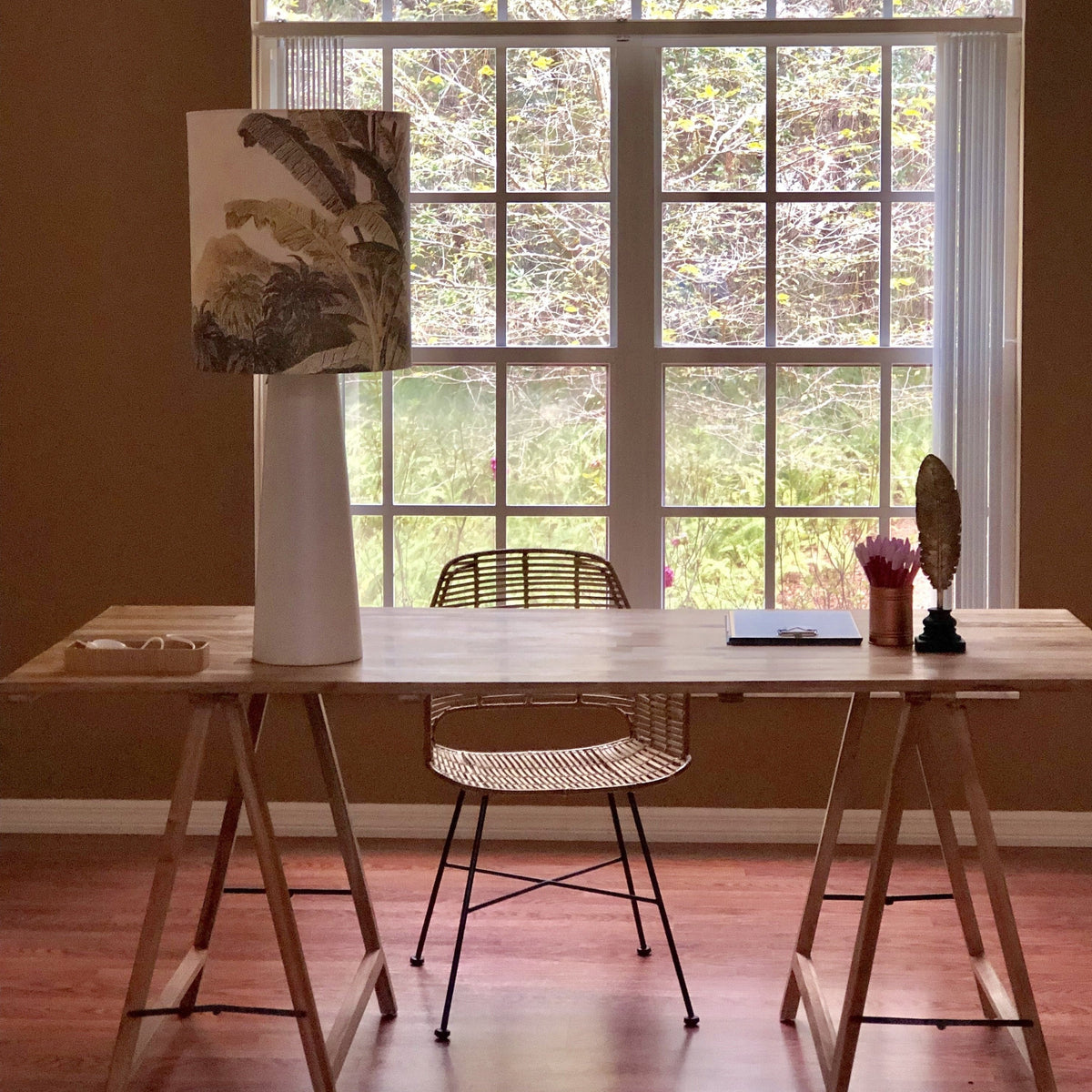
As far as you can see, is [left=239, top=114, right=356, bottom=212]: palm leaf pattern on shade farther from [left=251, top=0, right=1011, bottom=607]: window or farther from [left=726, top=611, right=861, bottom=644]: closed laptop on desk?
[left=251, top=0, right=1011, bottom=607]: window

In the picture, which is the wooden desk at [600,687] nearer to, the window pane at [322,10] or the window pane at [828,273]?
the window pane at [828,273]

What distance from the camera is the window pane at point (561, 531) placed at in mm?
4375

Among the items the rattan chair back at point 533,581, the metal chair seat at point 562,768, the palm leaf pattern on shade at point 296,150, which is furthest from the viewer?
the rattan chair back at point 533,581

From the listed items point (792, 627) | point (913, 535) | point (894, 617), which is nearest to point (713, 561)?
point (913, 535)

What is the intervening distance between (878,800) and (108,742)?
2.28 m

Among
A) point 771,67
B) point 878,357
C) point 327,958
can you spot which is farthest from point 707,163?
point 327,958

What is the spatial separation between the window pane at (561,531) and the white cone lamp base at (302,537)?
1.66 metres

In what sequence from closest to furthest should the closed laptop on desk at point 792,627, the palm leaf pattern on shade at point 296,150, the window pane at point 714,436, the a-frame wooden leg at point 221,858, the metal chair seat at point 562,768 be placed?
the palm leaf pattern on shade at point 296,150 < the closed laptop on desk at point 792,627 < the a-frame wooden leg at point 221,858 < the metal chair seat at point 562,768 < the window pane at point 714,436

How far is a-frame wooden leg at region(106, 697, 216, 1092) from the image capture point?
8.70 ft

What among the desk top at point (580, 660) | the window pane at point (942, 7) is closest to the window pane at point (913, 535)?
the desk top at point (580, 660)

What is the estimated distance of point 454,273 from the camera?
433 cm

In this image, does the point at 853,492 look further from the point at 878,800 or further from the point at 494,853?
the point at 494,853

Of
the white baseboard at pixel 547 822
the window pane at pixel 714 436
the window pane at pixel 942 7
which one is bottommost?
the white baseboard at pixel 547 822

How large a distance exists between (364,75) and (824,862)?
259 cm
